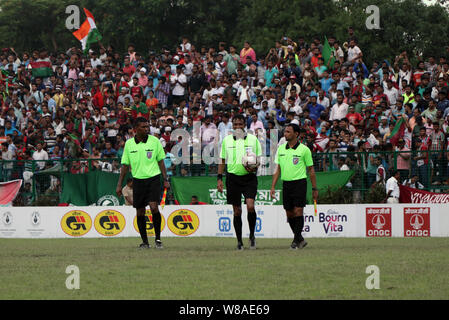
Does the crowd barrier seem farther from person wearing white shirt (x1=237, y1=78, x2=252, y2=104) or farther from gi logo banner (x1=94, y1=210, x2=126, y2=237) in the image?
person wearing white shirt (x1=237, y1=78, x2=252, y2=104)

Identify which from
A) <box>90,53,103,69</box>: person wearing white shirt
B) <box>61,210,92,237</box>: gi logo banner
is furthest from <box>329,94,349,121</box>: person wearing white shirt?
<box>90,53,103,69</box>: person wearing white shirt

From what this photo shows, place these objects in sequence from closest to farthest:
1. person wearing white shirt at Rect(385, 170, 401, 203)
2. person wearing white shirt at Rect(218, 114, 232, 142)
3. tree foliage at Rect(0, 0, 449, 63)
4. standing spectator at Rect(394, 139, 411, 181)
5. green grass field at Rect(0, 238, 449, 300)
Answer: green grass field at Rect(0, 238, 449, 300) → person wearing white shirt at Rect(385, 170, 401, 203) → standing spectator at Rect(394, 139, 411, 181) → person wearing white shirt at Rect(218, 114, 232, 142) → tree foliage at Rect(0, 0, 449, 63)

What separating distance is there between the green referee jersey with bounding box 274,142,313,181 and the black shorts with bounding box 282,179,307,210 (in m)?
0.09

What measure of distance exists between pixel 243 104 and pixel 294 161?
11.1 meters

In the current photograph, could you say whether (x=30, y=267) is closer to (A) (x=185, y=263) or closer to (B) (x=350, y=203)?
(A) (x=185, y=263)

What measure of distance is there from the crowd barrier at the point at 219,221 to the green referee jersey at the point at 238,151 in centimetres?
640

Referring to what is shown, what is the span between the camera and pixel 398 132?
22.4 meters

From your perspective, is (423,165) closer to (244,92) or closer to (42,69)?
(244,92)

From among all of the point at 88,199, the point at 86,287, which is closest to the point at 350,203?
the point at 88,199

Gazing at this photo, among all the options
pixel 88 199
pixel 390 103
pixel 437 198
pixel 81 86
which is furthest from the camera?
pixel 81 86

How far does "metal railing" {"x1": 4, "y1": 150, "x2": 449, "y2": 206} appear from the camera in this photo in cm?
2055

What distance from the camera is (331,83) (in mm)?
25469

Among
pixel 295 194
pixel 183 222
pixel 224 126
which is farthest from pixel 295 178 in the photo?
pixel 224 126

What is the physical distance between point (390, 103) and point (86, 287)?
1703 cm
